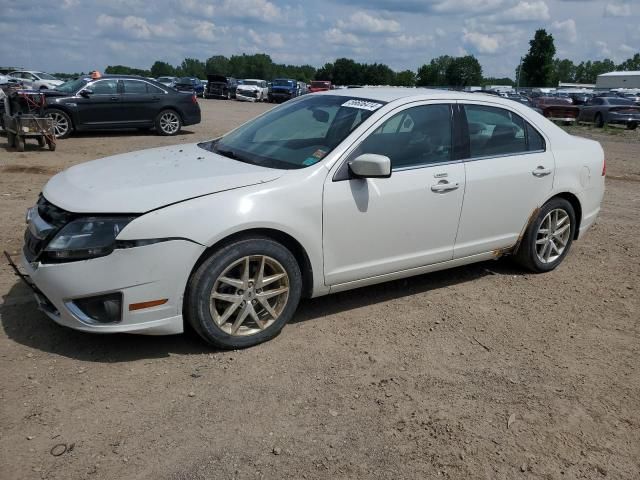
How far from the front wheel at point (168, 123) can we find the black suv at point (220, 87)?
25457mm

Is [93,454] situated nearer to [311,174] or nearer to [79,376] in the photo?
[79,376]

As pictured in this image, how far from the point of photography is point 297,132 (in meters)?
4.53

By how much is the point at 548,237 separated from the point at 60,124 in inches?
473

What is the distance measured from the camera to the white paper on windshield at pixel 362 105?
14.1 feet

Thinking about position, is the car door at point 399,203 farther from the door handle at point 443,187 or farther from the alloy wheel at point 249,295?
the alloy wheel at point 249,295

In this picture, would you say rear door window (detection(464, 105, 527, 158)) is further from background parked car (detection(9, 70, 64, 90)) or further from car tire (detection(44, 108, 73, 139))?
background parked car (detection(9, 70, 64, 90))

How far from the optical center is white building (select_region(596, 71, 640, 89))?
76375mm

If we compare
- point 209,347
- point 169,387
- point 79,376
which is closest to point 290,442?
point 169,387

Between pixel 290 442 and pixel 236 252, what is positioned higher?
→ pixel 236 252

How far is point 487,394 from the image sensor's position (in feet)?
11.1

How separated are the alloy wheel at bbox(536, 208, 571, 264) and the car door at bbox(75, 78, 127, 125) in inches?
471

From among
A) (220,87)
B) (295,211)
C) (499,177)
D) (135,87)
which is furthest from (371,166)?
(220,87)

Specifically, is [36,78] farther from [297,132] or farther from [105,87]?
[297,132]

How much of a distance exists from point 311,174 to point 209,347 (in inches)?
51.3
